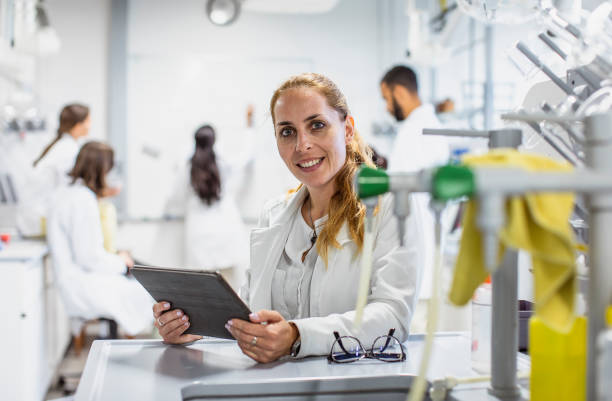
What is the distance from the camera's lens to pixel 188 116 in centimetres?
447

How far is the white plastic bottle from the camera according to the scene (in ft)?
3.33

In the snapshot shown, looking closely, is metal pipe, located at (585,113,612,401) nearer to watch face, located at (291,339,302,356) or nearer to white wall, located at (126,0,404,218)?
watch face, located at (291,339,302,356)

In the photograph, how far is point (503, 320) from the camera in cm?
85

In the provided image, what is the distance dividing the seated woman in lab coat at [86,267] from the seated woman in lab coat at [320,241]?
171 centimetres

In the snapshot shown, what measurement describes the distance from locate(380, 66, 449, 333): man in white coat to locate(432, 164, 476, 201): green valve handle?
2081 mm

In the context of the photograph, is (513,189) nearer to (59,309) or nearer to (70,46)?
(59,309)

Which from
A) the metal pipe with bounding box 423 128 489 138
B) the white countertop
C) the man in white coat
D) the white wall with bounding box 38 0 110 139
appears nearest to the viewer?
the metal pipe with bounding box 423 128 489 138

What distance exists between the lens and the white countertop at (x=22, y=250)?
2486mm

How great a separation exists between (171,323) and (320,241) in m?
0.36

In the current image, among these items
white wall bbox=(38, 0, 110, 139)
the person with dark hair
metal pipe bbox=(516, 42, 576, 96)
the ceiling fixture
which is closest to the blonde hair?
metal pipe bbox=(516, 42, 576, 96)

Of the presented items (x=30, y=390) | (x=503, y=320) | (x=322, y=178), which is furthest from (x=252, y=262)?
(x=30, y=390)

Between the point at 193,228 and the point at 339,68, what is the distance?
61.9 inches

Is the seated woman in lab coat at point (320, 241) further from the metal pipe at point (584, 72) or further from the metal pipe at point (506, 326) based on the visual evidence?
the metal pipe at point (584, 72)

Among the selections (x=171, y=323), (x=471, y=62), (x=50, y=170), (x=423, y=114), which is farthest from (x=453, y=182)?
(x=50, y=170)
